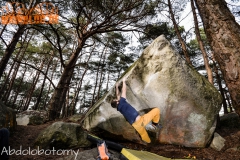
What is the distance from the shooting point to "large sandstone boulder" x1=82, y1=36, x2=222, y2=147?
4.62 meters

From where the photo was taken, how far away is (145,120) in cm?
420

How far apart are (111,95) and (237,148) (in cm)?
372

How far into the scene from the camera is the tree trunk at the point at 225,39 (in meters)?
2.12

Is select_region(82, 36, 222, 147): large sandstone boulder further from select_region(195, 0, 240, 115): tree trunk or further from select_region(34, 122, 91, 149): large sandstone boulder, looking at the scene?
select_region(195, 0, 240, 115): tree trunk

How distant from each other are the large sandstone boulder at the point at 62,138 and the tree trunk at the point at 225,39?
3581 millimetres

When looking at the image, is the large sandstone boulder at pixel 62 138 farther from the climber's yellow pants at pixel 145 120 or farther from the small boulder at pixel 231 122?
the small boulder at pixel 231 122

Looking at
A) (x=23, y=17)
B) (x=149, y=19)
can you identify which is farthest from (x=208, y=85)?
(x=23, y=17)

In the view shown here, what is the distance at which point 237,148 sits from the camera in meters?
4.38

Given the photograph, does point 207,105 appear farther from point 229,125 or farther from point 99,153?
point 229,125

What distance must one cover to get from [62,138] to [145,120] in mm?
2183

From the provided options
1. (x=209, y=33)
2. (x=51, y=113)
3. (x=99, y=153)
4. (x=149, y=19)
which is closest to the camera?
(x=209, y=33)

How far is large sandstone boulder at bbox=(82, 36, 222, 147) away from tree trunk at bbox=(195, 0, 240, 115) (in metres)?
2.34

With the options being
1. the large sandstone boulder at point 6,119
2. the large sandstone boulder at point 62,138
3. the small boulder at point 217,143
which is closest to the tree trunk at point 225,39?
the small boulder at point 217,143

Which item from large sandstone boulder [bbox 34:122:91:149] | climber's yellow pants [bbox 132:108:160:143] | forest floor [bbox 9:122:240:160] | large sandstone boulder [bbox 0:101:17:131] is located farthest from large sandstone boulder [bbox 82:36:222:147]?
large sandstone boulder [bbox 0:101:17:131]
